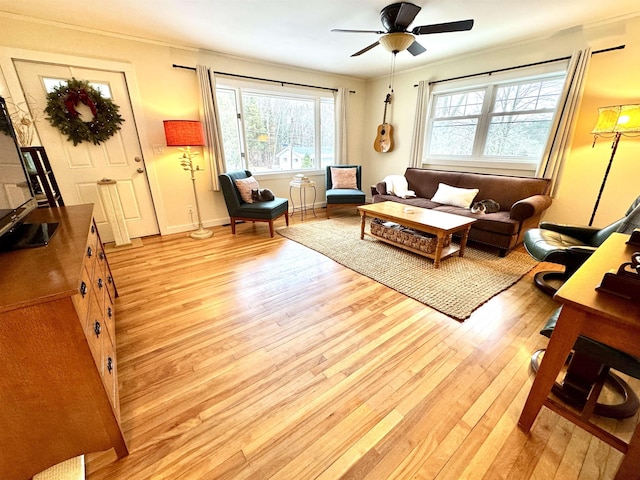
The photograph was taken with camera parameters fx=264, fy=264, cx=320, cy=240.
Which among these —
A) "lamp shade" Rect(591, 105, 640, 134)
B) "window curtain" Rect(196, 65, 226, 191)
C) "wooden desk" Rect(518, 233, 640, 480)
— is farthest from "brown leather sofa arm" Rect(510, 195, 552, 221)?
"window curtain" Rect(196, 65, 226, 191)

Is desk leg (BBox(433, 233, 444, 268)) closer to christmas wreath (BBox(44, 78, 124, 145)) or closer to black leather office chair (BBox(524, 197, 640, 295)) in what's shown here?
black leather office chair (BBox(524, 197, 640, 295))

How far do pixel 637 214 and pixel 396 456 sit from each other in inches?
84.5

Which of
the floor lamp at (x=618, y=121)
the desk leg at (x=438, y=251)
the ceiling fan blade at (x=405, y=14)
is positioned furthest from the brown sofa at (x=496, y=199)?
the ceiling fan blade at (x=405, y=14)

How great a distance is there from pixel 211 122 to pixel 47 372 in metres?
3.45

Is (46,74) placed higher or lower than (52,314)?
higher

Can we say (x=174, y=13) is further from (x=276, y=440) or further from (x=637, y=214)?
(x=637, y=214)

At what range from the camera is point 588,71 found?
2.83 metres

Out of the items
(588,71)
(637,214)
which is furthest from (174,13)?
(588,71)

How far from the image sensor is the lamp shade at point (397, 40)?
2.30 meters

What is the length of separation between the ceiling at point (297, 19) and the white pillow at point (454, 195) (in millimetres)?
1769

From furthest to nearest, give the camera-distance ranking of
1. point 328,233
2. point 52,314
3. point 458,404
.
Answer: point 328,233 → point 458,404 → point 52,314

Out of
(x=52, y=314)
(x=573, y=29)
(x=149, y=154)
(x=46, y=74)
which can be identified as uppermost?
(x=573, y=29)

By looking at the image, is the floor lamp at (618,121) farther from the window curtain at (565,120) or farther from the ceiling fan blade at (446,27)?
the ceiling fan blade at (446,27)

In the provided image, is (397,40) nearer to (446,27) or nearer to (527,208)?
(446,27)
